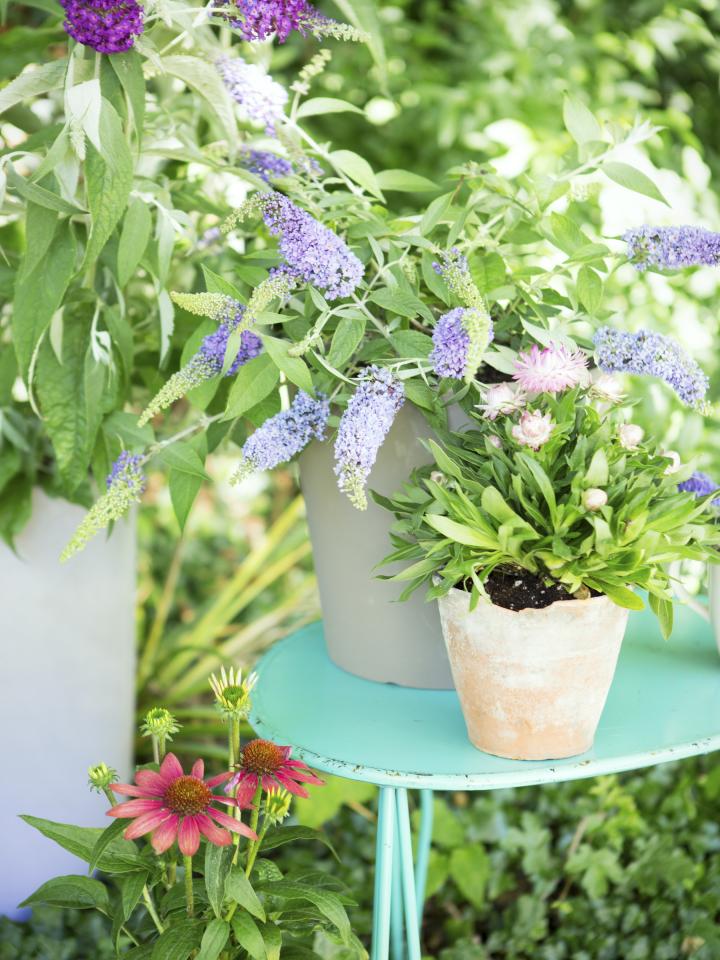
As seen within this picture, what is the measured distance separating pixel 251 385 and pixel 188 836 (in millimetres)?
375

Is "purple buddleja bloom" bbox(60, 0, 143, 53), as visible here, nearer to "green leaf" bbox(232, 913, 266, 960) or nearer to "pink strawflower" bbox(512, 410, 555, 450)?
"pink strawflower" bbox(512, 410, 555, 450)

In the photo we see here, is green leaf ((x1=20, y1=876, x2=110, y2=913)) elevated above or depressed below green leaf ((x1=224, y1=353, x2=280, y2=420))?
below

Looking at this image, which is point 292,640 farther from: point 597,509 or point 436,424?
point 597,509

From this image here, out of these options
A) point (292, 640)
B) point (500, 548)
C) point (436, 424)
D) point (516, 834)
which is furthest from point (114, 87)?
point (516, 834)

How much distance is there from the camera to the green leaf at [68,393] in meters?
1.05

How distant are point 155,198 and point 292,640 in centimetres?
54

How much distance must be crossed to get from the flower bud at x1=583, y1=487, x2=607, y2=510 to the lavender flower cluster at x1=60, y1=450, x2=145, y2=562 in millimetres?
398

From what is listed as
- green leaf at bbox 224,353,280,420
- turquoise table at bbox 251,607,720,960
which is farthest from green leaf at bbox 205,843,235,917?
green leaf at bbox 224,353,280,420

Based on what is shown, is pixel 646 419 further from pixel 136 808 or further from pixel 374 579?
pixel 136 808

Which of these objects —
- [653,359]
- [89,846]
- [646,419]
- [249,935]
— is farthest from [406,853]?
[646,419]

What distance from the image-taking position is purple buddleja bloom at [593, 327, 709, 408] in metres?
0.84

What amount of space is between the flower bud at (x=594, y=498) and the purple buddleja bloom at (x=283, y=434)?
25 cm

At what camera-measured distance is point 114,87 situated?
0.87 meters

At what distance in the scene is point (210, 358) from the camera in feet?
2.92
